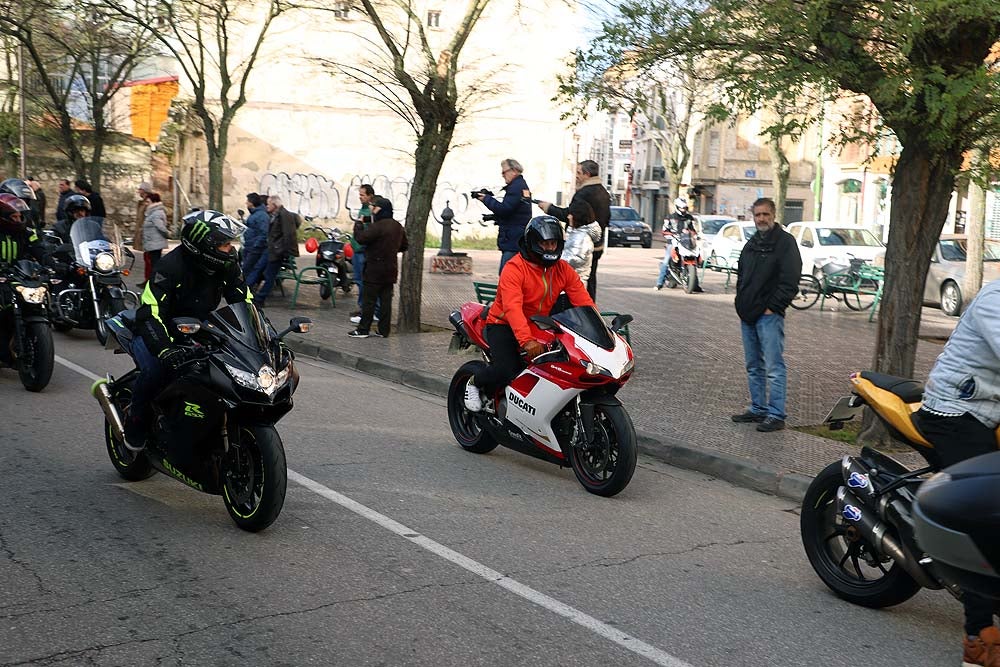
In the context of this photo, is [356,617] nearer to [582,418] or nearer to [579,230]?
[582,418]

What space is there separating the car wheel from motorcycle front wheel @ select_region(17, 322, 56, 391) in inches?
681

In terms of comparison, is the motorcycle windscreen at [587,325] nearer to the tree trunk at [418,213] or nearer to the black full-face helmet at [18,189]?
the tree trunk at [418,213]

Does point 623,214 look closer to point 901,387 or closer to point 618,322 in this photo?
point 618,322

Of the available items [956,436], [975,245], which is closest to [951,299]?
[975,245]

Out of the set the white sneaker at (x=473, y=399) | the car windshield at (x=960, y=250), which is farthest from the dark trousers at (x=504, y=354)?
the car windshield at (x=960, y=250)

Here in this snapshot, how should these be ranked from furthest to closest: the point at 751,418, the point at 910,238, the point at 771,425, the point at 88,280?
the point at 88,280 < the point at 751,418 < the point at 771,425 < the point at 910,238

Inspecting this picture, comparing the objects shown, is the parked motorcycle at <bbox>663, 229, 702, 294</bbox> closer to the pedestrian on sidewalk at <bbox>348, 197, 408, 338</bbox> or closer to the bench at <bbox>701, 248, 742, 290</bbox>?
the bench at <bbox>701, 248, 742, 290</bbox>

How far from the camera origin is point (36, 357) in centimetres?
998

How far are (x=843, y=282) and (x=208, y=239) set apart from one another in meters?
16.6

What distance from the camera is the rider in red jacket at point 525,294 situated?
25.3ft

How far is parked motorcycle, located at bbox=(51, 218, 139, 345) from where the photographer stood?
13.0 m

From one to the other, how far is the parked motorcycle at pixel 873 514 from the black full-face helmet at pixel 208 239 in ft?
11.0

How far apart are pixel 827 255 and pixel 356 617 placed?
2221 centimetres

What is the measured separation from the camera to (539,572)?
18.5 feet
